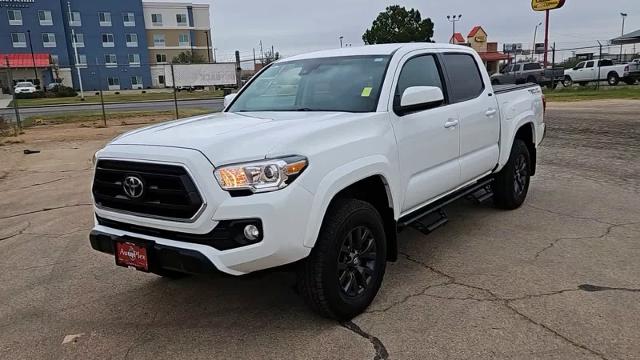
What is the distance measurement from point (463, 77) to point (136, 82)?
79099mm

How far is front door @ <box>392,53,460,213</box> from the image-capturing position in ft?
13.2

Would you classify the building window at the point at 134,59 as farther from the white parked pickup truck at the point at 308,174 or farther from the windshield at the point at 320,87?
the white parked pickup truck at the point at 308,174

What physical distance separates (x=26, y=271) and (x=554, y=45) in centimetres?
3025

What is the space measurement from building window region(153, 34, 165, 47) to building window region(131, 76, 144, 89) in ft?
34.9

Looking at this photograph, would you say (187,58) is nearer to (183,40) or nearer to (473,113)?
(183,40)

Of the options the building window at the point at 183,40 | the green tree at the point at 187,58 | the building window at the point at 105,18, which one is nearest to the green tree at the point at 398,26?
the green tree at the point at 187,58

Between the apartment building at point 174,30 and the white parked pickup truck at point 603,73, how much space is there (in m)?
62.5

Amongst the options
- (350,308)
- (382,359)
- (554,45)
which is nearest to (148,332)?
(350,308)

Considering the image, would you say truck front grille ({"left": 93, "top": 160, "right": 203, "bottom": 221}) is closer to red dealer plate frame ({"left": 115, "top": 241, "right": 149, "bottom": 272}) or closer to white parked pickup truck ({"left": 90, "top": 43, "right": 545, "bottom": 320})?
white parked pickup truck ({"left": 90, "top": 43, "right": 545, "bottom": 320})

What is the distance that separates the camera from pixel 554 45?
95.7ft

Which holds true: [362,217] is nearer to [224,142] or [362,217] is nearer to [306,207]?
[306,207]

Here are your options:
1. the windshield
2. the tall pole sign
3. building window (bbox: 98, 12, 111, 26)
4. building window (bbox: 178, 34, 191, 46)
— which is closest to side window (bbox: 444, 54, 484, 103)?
the windshield

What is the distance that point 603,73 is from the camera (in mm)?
31922

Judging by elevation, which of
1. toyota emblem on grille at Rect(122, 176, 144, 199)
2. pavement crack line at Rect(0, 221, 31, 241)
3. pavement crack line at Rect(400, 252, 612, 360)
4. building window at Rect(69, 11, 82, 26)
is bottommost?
pavement crack line at Rect(400, 252, 612, 360)
